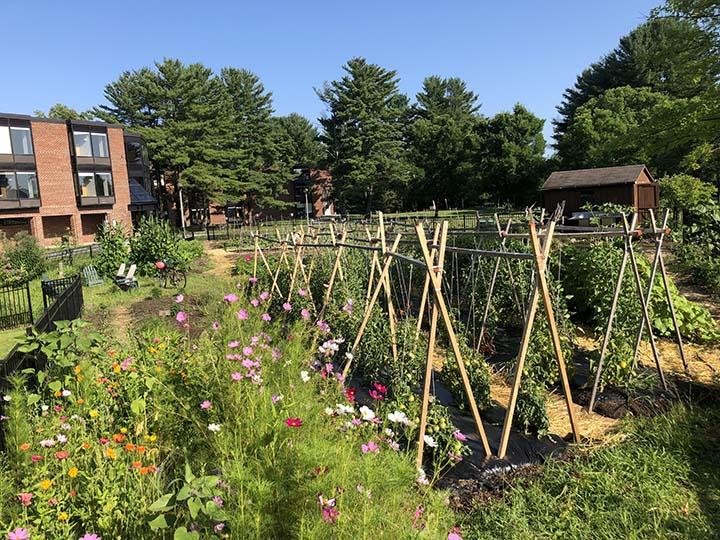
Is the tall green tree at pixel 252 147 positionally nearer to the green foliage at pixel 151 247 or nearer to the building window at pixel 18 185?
the building window at pixel 18 185

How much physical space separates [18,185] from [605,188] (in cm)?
3556

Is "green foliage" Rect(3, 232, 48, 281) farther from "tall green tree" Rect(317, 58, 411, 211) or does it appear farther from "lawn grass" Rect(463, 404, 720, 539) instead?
"tall green tree" Rect(317, 58, 411, 211)

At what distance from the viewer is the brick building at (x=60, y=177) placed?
30.3 meters

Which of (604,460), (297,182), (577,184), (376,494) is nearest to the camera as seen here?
(376,494)

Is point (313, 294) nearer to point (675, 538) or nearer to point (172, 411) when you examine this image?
point (172, 411)

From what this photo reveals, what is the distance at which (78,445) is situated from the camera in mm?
2875

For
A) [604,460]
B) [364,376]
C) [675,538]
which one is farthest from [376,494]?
[364,376]

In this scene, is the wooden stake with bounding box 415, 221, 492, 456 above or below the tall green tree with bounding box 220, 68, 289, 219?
below

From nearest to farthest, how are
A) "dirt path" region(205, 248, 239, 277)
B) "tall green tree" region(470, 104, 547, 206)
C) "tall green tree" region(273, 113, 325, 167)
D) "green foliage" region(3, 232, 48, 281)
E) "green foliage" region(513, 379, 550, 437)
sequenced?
"green foliage" region(513, 379, 550, 437)
"green foliage" region(3, 232, 48, 281)
"dirt path" region(205, 248, 239, 277)
"tall green tree" region(470, 104, 547, 206)
"tall green tree" region(273, 113, 325, 167)

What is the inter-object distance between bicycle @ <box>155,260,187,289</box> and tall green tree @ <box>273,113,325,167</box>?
36.0 meters

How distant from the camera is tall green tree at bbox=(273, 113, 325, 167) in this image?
2005 inches

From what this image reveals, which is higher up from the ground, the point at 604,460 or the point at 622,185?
the point at 622,185

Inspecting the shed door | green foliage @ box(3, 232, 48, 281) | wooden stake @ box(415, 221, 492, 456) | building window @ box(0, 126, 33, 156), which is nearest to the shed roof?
the shed door

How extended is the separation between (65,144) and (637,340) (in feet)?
120
